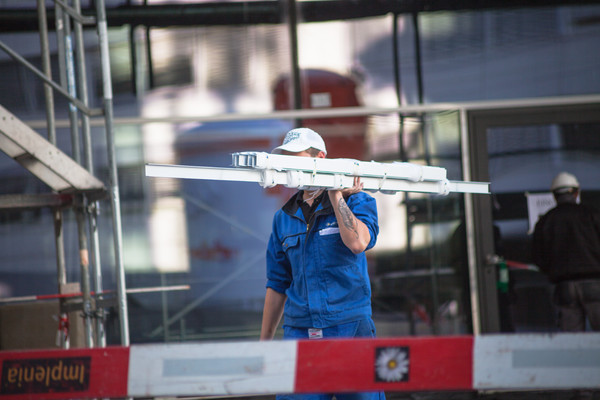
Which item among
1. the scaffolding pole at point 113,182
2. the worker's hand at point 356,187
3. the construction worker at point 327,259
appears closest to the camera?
the worker's hand at point 356,187

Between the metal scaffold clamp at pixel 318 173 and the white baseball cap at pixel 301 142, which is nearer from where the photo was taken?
the metal scaffold clamp at pixel 318 173

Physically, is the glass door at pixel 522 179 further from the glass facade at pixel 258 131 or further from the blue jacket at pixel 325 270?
the blue jacket at pixel 325 270

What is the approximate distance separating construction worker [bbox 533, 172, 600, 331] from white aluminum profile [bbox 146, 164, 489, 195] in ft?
10.4

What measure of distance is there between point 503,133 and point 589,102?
0.84 meters

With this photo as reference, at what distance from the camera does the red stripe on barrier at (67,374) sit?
293cm

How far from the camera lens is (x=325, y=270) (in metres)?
3.63

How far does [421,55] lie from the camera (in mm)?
6922

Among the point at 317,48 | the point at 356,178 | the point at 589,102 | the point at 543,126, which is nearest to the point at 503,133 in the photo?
the point at 543,126

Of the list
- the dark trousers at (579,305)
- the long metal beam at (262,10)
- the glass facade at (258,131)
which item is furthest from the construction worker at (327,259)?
the long metal beam at (262,10)

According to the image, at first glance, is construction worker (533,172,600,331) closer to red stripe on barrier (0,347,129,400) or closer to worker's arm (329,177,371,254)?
worker's arm (329,177,371,254)

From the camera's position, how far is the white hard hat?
652cm

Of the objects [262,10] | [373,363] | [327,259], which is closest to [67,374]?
[373,363]

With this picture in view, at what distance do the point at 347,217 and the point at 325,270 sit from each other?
0.32 m

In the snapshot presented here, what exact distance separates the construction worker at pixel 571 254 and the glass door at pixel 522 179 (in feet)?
0.94
